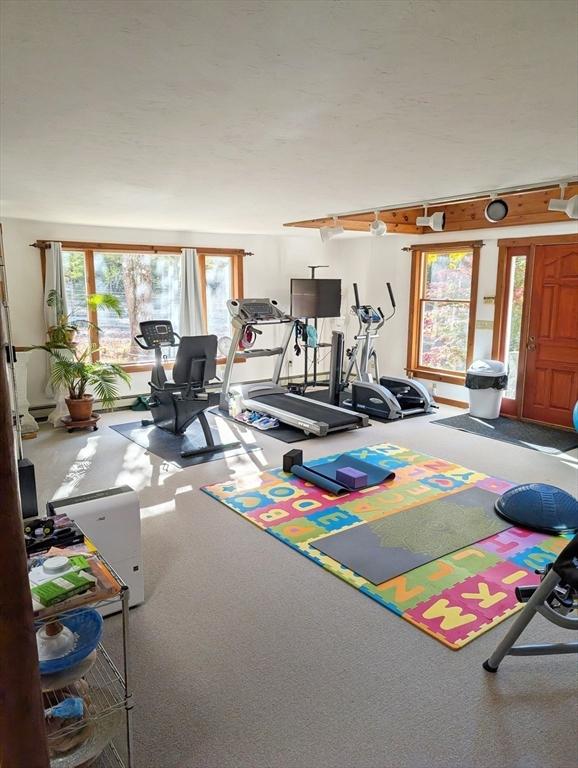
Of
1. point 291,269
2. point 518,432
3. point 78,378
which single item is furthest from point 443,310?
point 78,378

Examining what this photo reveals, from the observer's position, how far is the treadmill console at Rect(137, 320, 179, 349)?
5855mm

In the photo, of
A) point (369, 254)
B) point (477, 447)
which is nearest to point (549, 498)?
point (477, 447)

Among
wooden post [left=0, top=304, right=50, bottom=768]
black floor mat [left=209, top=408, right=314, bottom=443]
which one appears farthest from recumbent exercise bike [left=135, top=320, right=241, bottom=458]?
wooden post [left=0, top=304, right=50, bottom=768]

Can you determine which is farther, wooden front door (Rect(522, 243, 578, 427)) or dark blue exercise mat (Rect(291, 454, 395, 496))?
wooden front door (Rect(522, 243, 578, 427))

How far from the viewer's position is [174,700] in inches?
86.4

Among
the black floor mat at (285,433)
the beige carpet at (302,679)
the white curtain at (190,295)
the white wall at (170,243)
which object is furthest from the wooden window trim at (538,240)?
the beige carpet at (302,679)

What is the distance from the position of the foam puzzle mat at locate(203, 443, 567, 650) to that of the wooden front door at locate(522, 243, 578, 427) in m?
2.18

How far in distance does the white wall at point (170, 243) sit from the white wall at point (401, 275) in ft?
1.45

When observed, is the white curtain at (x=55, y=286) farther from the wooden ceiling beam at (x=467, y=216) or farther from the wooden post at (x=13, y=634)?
the wooden post at (x=13, y=634)

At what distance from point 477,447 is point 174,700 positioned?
4.21m

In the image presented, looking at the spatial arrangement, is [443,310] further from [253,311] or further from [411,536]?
[411,536]

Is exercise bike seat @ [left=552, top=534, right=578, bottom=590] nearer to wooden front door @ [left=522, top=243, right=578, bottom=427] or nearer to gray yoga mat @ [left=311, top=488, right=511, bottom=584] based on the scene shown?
gray yoga mat @ [left=311, top=488, right=511, bottom=584]

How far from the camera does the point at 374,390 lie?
6.78 meters

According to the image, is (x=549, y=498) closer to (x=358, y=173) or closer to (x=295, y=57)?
(x=358, y=173)
